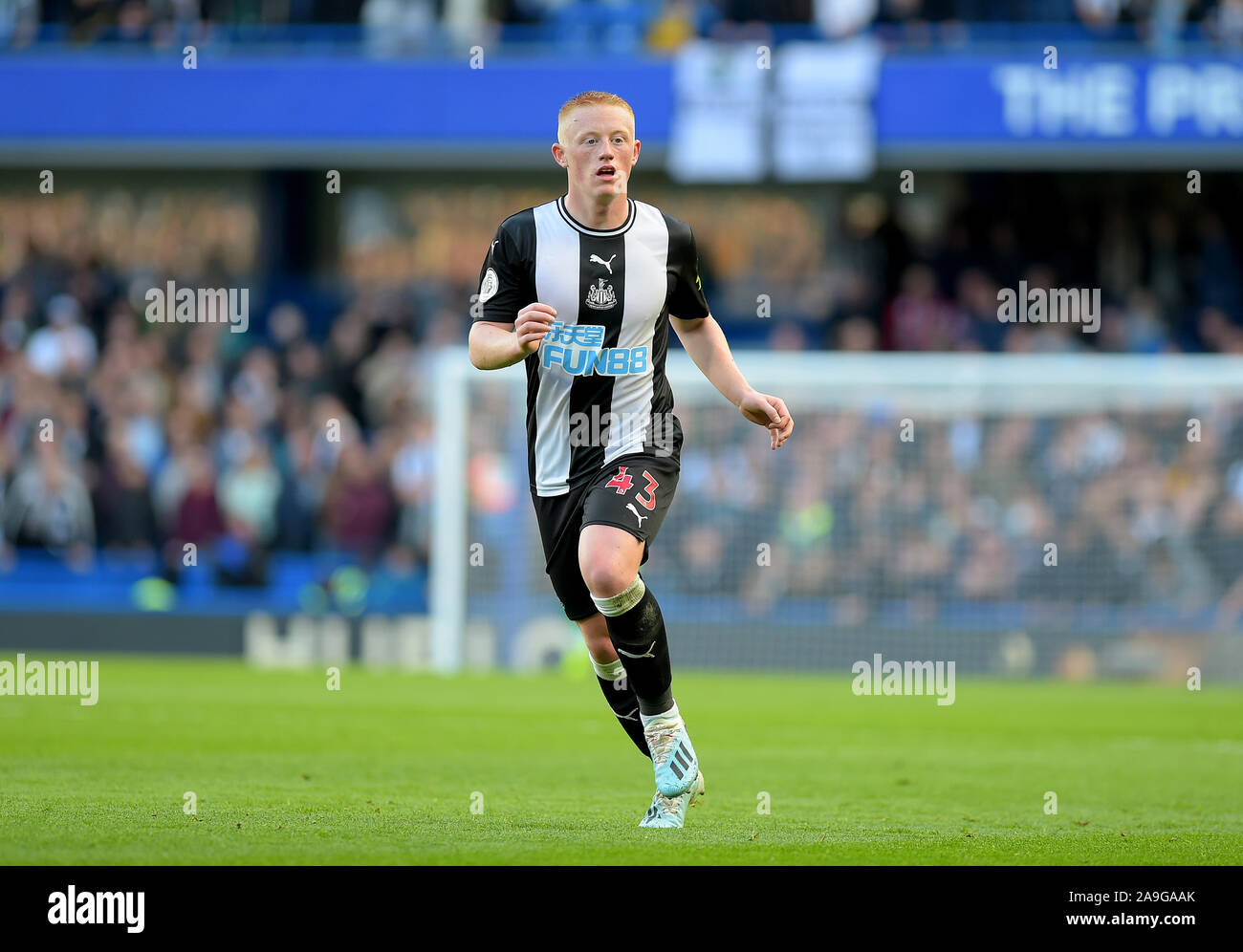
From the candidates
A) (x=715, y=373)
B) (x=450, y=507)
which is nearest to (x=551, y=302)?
(x=715, y=373)

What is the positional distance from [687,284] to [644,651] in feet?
4.75

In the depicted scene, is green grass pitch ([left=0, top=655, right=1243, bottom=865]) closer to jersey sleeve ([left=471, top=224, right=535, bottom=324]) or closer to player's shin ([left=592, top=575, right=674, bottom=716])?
player's shin ([left=592, top=575, right=674, bottom=716])

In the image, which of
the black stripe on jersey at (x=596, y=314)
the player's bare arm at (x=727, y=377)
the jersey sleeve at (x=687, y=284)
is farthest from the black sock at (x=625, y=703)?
the jersey sleeve at (x=687, y=284)

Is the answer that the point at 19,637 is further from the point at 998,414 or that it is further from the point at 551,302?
the point at 551,302

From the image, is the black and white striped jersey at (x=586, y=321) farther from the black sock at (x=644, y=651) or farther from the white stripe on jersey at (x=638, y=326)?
the black sock at (x=644, y=651)

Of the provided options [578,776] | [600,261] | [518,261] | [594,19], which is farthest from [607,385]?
[594,19]

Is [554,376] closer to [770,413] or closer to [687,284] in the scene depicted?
[687,284]

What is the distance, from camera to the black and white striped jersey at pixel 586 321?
6.64m

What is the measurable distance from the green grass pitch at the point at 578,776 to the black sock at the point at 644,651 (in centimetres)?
48

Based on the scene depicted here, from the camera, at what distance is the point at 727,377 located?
22.8ft
